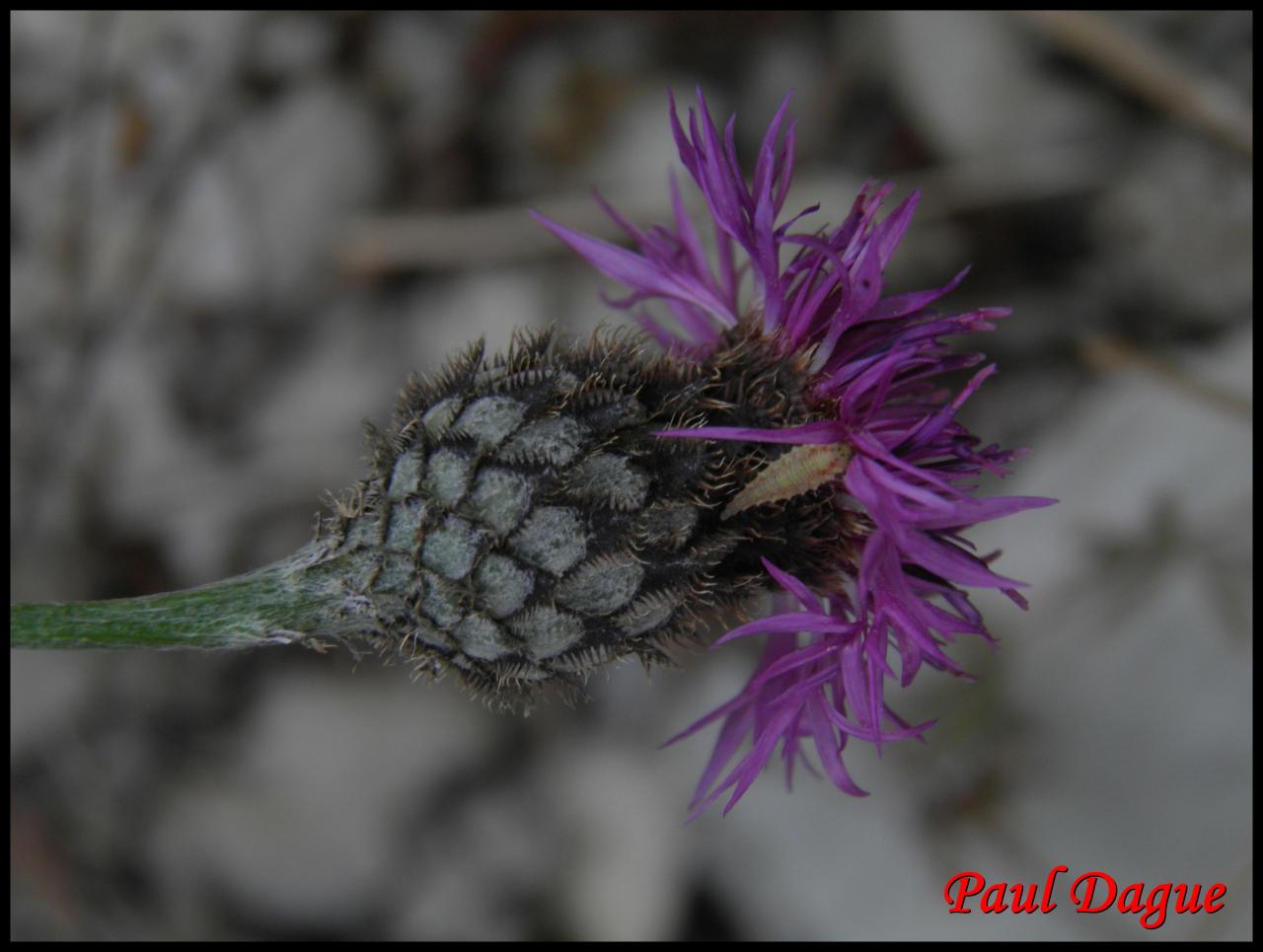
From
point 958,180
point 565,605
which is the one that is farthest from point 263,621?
point 958,180

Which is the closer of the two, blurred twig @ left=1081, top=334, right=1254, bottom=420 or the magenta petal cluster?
the magenta petal cluster

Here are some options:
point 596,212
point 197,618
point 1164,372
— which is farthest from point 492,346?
point 197,618

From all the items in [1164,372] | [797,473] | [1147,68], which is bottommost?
[797,473]

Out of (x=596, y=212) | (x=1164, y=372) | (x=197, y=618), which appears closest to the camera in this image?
(x=197, y=618)

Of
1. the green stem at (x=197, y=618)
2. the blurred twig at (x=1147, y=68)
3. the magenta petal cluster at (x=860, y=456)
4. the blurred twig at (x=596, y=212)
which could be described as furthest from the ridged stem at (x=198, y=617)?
the blurred twig at (x=1147, y=68)

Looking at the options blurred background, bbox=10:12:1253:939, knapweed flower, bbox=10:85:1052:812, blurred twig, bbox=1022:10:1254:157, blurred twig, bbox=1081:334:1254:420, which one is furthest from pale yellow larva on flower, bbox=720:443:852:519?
blurred twig, bbox=1022:10:1254:157

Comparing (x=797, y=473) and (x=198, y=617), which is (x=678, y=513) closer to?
(x=797, y=473)

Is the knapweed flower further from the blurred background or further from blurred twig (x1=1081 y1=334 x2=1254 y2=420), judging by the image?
the blurred background
